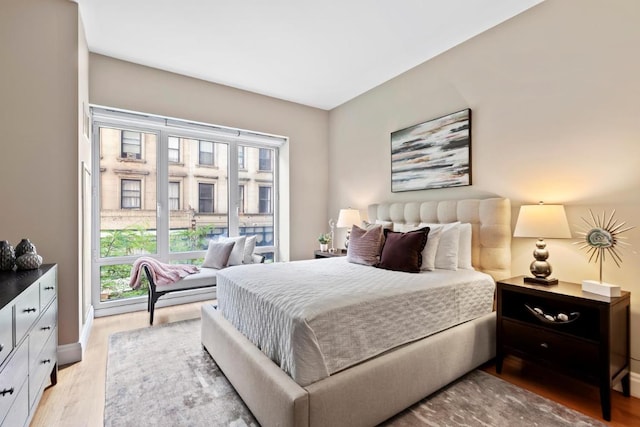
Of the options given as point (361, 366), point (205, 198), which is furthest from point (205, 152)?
point (361, 366)

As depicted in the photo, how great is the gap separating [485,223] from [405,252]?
79 cm

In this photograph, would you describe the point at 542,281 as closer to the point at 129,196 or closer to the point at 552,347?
the point at 552,347

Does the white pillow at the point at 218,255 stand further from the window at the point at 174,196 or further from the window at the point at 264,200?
the window at the point at 264,200

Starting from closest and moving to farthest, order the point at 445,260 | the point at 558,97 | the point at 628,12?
1. the point at 628,12
2. the point at 558,97
3. the point at 445,260

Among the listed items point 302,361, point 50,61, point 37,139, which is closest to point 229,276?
point 302,361

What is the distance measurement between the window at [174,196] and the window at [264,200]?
1160mm

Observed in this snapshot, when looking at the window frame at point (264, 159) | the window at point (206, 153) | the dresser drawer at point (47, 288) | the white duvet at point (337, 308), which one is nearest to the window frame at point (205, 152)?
the window at point (206, 153)

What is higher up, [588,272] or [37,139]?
[37,139]

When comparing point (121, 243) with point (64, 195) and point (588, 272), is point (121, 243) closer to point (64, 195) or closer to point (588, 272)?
point (64, 195)

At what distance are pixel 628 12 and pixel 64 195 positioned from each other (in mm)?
4209

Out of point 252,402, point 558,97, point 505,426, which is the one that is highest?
point 558,97

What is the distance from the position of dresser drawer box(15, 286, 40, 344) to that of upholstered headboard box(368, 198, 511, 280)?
3.08 m

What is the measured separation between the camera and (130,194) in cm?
370

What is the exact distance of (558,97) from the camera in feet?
7.68
